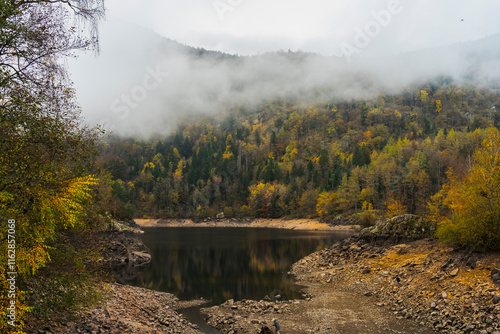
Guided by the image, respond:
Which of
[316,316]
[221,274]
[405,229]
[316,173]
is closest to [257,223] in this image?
[316,173]

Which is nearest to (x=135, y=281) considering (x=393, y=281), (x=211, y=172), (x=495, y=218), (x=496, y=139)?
(x=393, y=281)

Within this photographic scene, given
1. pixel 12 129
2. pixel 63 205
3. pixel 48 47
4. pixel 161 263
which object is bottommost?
pixel 161 263

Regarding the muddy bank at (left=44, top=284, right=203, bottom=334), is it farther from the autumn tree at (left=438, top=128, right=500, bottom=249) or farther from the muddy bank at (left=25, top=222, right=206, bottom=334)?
the autumn tree at (left=438, top=128, right=500, bottom=249)

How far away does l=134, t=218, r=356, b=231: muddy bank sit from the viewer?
99.7 meters

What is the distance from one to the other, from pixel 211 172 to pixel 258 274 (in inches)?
5312

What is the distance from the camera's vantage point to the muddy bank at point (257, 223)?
99713mm

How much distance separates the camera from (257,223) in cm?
12988

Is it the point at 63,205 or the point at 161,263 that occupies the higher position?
the point at 63,205

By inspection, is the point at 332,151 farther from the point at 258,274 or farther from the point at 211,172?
the point at 258,274

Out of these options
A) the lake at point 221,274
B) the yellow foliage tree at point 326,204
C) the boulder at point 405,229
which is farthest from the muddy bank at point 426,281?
the yellow foliage tree at point 326,204

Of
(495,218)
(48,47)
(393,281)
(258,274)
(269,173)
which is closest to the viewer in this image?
(48,47)

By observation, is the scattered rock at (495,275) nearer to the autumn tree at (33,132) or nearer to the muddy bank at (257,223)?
the autumn tree at (33,132)

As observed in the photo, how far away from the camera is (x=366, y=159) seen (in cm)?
12938

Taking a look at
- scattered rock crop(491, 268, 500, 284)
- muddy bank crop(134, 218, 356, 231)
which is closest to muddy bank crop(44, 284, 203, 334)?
scattered rock crop(491, 268, 500, 284)
